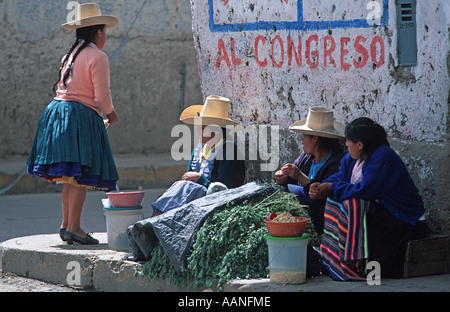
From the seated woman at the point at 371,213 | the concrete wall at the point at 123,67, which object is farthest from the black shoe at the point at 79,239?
the concrete wall at the point at 123,67

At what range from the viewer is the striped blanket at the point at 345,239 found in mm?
4648

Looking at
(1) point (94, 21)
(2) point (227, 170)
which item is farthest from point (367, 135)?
(1) point (94, 21)

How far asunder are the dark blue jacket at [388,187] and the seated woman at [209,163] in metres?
1.04

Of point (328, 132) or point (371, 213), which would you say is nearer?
point (371, 213)

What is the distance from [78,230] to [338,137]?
6.42 ft

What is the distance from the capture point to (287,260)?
462 centimetres

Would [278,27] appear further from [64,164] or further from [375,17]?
[64,164]

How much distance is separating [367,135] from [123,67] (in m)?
6.70

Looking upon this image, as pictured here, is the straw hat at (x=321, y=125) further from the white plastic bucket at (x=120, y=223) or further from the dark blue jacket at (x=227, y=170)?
the white plastic bucket at (x=120, y=223)

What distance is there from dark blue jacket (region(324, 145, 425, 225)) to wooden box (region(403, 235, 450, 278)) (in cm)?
14

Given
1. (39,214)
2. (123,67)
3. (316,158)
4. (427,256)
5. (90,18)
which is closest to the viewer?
(427,256)

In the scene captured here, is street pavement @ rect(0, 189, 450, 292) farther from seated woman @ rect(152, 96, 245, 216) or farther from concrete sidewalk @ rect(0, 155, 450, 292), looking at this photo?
seated woman @ rect(152, 96, 245, 216)

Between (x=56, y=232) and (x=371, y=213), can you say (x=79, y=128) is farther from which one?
(x=371, y=213)

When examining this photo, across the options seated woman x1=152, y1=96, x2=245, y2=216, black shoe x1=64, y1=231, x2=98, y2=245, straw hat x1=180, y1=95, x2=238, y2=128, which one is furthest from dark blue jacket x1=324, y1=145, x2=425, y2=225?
black shoe x1=64, y1=231, x2=98, y2=245
